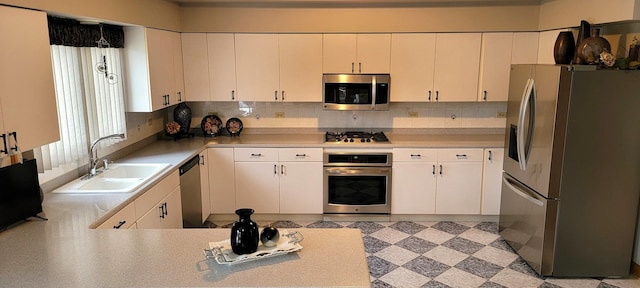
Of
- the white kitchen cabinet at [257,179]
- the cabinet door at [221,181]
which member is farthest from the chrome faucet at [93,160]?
the white kitchen cabinet at [257,179]

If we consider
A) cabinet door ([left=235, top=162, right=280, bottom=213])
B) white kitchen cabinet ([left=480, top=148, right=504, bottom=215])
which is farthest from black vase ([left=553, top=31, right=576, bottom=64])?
cabinet door ([left=235, top=162, right=280, bottom=213])

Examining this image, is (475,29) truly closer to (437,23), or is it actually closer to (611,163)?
(437,23)

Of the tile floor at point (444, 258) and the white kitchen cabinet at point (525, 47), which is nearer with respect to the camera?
the tile floor at point (444, 258)

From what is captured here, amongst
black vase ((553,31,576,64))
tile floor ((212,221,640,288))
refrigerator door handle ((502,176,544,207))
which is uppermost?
black vase ((553,31,576,64))

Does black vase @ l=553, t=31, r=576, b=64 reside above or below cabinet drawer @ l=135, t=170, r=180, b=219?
above

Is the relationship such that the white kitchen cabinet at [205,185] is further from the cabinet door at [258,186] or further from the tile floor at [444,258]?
the cabinet door at [258,186]

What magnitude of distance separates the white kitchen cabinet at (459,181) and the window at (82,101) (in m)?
2.99

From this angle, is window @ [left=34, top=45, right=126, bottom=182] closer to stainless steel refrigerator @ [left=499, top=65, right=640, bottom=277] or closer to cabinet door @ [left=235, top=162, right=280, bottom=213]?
cabinet door @ [left=235, top=162, right=280, bottom=213]

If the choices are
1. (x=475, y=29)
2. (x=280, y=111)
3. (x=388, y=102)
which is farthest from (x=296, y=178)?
(x=475, y=29)

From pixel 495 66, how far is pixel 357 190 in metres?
1.83

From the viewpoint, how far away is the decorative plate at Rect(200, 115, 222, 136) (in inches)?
189

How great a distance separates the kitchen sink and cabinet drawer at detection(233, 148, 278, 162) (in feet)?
3.09

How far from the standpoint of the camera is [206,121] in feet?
15.8

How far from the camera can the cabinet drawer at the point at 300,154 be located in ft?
14.4
